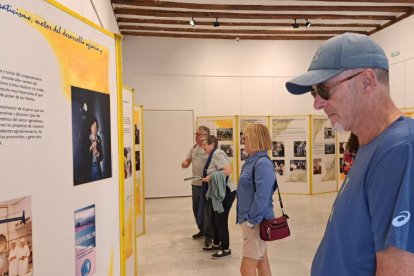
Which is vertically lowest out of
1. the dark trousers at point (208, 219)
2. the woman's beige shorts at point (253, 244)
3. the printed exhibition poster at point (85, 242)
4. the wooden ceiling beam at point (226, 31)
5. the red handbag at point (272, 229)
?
the dark trousers at point (208, 219)

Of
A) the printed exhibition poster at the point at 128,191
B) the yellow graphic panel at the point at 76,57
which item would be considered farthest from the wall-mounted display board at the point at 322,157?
the yellow graphic panel at the point at 76,57

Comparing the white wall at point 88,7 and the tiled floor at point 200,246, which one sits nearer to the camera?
the white wall at point 88,7

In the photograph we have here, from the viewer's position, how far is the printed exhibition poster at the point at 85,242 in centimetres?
161

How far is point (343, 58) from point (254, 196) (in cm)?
197

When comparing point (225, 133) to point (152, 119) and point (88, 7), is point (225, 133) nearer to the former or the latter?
point (152, 119)

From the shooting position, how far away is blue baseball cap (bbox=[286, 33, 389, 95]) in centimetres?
110

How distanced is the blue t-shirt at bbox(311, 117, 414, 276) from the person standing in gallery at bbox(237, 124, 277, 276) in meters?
1.65

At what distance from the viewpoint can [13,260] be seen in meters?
1.18

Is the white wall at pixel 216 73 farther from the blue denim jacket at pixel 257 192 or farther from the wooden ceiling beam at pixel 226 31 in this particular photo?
the blue denim jacket at pixel 257 192

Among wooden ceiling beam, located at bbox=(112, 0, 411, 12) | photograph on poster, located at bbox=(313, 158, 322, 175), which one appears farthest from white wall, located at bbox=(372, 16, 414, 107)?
photograph on poster, located at bbox=(313, 158, 322, 175)

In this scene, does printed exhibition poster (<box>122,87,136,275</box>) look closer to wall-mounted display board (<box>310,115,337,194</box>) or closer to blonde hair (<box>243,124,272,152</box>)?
blonde hair (<box>243,124,272,152</box>)

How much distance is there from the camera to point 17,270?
3.95 ft

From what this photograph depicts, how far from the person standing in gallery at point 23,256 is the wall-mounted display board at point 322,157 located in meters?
8.83

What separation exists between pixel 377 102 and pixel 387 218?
37cm
